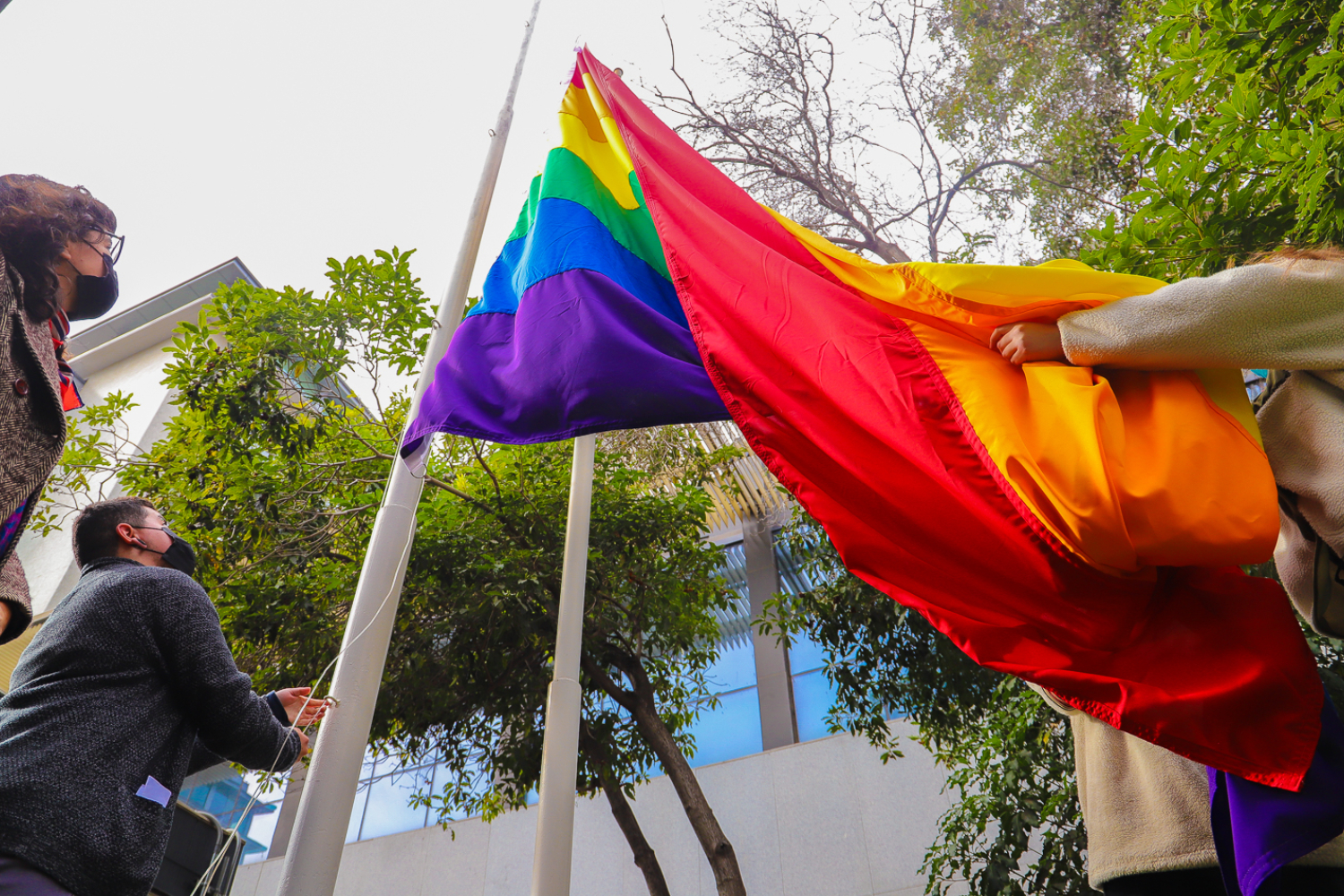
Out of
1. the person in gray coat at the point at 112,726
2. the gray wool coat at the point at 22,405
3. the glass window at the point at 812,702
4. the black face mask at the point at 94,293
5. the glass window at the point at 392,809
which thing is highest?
the glass window at the point at 812,702

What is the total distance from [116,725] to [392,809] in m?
10.2

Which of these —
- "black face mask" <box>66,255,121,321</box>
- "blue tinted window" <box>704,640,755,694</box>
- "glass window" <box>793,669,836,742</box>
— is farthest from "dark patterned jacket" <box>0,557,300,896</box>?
"blue tinted window" <box>704,640,755,694</box>

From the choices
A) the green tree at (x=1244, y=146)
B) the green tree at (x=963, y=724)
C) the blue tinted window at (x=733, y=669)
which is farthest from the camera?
the blue tinted window at (x=733, y=669)

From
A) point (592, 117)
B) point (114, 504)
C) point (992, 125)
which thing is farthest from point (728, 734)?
point (114, 504)

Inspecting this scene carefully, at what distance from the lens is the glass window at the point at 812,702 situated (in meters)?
9.66

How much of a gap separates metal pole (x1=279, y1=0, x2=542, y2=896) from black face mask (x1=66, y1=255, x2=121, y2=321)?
3.99 feet

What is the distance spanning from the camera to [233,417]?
244 inches

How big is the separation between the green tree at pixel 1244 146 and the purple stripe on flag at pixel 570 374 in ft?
5.83

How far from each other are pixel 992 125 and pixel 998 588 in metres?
8.28

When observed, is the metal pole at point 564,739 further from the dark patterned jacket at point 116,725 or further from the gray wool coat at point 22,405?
the gray wool coat at point 22,405

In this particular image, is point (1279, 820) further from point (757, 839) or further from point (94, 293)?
point (757, 839)

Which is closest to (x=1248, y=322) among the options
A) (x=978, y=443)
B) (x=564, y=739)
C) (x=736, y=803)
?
(x=978, y=443)

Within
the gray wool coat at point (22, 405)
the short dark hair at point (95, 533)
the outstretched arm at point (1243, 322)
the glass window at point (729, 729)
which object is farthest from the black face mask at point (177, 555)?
the glass window at point (729, 729)

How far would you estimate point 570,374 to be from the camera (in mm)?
2748
